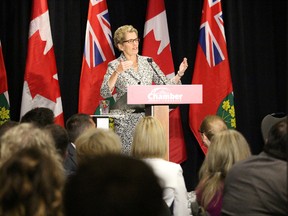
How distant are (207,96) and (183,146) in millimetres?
582

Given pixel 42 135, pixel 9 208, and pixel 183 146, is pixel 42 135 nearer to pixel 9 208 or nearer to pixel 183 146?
pixel 9 208

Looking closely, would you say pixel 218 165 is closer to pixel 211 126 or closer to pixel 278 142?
pixel 278 142

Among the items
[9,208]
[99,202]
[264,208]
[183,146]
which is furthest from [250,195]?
[183,146]

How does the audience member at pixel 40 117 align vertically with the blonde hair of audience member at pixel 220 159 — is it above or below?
above

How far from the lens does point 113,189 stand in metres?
1.53

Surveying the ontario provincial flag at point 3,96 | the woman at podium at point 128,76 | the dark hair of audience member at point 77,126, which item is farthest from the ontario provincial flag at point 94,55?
the dark hair of audience member at point 77,126

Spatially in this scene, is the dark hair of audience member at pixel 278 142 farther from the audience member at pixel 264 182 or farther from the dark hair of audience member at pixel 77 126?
the dark hair of audience member at pixel 77 126

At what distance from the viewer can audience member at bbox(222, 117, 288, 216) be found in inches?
102

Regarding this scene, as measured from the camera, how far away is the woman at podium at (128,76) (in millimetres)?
5582

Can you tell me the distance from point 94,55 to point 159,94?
1787mm

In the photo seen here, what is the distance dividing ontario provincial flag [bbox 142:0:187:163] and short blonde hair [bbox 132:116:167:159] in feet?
9.96

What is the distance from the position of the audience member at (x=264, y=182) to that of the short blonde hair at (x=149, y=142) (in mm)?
1073

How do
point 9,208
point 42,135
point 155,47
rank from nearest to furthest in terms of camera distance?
point 9,208, point 42,135, point 155,47

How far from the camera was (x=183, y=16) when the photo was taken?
280 inches
